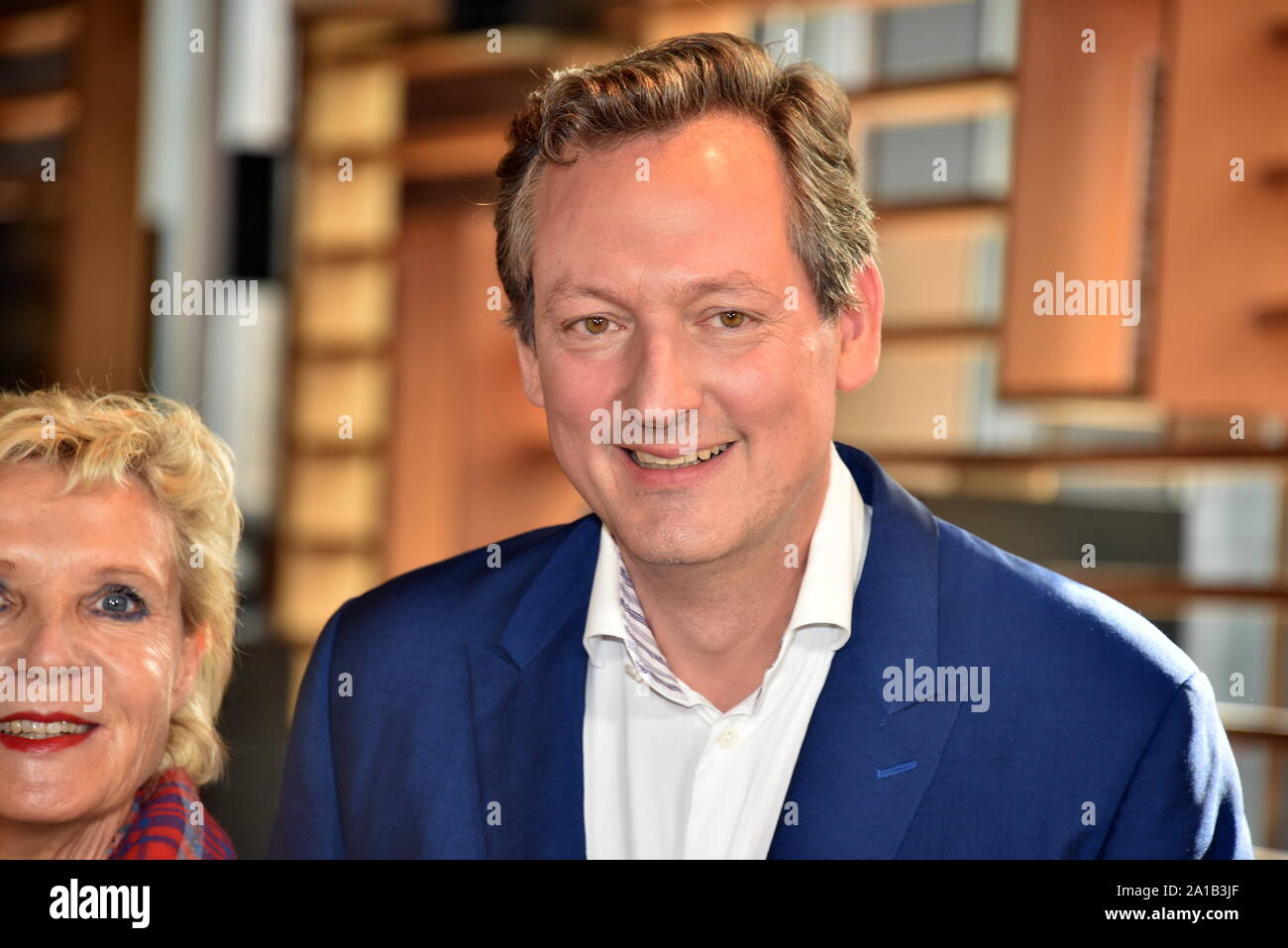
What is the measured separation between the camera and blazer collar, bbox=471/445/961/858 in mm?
1375

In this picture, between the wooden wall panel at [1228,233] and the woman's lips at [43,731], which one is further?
the wooden wall panel at [1228,233]

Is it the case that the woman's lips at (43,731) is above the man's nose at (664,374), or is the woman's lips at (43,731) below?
below

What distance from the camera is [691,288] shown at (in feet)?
4.53

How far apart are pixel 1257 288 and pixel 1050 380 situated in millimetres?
474

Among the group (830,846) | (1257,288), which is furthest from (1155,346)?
(830,846)

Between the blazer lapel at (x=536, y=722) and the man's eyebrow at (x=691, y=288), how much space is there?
0.36m

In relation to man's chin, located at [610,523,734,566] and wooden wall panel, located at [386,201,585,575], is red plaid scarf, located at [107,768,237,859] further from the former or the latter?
wooden wall panel, located at [386,201,585,575]

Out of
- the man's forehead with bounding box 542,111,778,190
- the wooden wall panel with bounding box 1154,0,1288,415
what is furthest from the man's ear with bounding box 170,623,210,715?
the wooden wall panel with bounding box 1154,0,1288,415

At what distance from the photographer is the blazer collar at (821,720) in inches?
54.1

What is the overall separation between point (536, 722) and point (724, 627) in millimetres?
240

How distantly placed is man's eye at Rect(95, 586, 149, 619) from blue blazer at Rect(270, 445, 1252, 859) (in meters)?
0.23

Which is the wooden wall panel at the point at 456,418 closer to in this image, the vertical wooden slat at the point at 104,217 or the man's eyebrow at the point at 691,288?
the vertical wooden slat at the point at 104,217

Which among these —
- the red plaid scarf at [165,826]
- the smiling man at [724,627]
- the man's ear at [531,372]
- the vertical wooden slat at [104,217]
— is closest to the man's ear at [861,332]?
the smiling man at [724,627]

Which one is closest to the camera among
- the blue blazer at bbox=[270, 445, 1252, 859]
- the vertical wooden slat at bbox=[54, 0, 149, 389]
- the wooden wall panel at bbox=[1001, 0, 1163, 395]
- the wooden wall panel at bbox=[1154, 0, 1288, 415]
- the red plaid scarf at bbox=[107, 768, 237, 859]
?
the blue blazer at bbox=[270, 445, 1252, 859]
